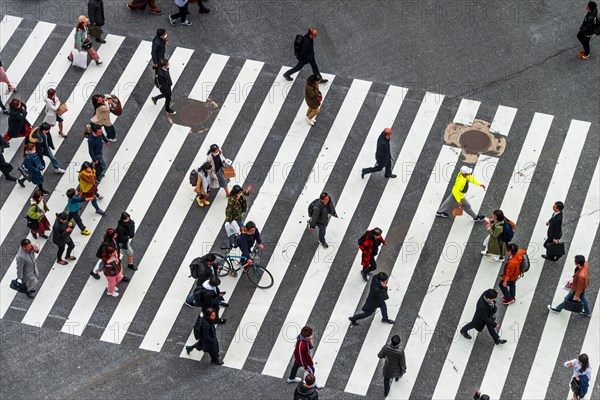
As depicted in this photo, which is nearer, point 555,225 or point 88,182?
point 555,225

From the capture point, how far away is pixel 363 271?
2725cm

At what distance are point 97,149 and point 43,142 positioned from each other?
1.30 meters

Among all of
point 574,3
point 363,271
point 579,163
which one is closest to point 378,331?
point 363,271

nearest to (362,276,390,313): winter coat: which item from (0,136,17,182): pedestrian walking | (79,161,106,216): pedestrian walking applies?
(79,161,106,216): pedestrian walking

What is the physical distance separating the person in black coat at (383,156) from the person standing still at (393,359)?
16.7 ft

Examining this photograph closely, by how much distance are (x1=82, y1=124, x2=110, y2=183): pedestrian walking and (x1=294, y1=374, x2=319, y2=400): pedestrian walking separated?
8128mm

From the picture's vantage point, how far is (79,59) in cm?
3102

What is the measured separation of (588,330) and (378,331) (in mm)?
4702

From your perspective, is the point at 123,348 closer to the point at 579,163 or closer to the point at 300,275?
the point at 300,275

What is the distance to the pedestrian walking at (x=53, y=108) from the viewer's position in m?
29.0

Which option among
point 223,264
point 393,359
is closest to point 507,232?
point 393,359

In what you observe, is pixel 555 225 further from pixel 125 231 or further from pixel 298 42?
pixel 125 231

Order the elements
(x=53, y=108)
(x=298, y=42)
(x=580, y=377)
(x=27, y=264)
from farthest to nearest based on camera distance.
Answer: (x=298, y=42) < (x=53, y=108) < (x=27, y=264) < (x=580, y=377)

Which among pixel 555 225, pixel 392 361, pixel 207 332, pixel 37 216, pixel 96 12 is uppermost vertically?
pixel 96 12
